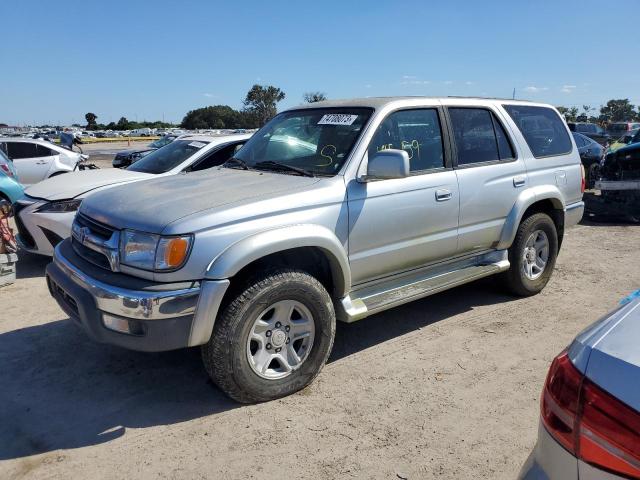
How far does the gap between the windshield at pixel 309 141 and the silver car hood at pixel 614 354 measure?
2396 mm

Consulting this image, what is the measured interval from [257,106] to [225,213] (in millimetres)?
71271

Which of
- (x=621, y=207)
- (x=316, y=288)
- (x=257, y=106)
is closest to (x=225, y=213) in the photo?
(x=316, y=288)

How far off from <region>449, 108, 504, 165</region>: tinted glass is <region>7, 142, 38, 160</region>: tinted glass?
1017 centimetres

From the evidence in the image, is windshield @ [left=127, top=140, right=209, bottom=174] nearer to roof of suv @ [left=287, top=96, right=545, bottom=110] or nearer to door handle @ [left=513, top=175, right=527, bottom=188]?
roof of suv @ [left=287, top=96, right=545, bottom=110]

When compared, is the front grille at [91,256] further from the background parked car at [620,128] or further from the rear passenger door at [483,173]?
the background parked car at [620,128]

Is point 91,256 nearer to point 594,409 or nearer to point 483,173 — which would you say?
point 594,409

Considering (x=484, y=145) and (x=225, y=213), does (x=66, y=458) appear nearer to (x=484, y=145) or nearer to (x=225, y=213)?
(x=225, y=213)

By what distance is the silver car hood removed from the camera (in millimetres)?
1397

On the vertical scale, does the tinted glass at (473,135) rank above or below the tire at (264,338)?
above

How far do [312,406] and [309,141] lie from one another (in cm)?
206

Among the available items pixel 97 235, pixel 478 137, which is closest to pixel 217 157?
pixel 478 137

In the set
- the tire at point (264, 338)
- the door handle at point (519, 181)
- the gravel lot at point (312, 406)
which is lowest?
the gravel lot at point (312, 406)

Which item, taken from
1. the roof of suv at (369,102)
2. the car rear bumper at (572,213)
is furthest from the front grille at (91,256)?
the car rear bumper at (572,213)

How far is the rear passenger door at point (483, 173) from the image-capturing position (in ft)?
14.8
